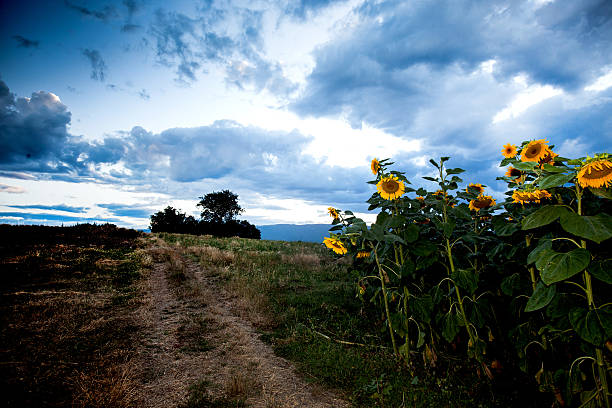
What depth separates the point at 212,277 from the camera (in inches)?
390

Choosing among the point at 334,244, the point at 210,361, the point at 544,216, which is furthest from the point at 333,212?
the point at 210,361

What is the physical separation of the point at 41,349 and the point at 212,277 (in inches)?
229

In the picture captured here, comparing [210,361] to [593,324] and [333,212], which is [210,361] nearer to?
[333,212]

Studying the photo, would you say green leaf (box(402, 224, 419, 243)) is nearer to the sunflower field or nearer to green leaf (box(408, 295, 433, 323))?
the sunflower field

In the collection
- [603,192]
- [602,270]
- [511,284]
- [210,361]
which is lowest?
[210,361]

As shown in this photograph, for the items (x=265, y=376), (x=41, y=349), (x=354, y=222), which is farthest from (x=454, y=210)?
(x=41, y=349)

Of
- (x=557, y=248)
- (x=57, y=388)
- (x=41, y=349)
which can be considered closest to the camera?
(x=557, y=248)

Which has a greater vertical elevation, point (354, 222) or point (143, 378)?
point (354, 222)

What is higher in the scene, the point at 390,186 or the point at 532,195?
the point at 390,186

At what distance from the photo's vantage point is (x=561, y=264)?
1970 millimetres

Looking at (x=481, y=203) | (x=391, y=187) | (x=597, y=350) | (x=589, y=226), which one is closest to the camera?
(x=589, y=226)

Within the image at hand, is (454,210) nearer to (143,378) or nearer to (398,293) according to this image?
(398,293)

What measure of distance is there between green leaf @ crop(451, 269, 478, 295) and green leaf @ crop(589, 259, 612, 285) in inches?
35.2

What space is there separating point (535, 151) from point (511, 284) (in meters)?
1.41
